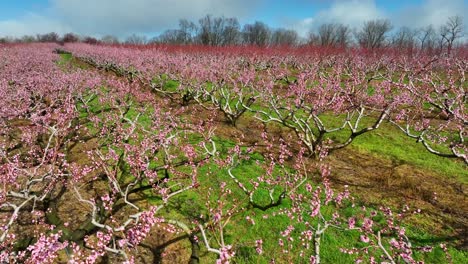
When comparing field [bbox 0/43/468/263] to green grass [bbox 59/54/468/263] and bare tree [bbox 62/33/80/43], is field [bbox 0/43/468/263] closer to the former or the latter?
green grass [bbox 59/54/468/263]

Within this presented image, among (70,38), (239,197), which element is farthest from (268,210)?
(70,38)

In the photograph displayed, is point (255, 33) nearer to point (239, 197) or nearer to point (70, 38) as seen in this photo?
point (70, 38)

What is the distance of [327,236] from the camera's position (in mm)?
7117

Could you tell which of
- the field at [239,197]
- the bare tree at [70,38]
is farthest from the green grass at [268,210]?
the bare tree at [70,38]

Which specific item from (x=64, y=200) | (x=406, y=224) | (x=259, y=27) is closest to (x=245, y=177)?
(x=406, y=224)

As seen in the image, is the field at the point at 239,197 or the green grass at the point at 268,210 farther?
the green grass at the point at 268,210

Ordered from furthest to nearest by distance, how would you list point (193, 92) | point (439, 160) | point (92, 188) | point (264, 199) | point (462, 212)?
1. point (193, 92)
2. point (439, 160)
3. point (92, 188)
4. point (264, 199)
5. point (462, 212)

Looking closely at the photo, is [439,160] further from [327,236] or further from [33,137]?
[33,137]

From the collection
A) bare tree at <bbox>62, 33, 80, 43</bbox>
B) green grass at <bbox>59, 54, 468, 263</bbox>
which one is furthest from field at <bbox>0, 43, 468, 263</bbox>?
bare tree at <bbox>62, 33, 80, 43</bbox>

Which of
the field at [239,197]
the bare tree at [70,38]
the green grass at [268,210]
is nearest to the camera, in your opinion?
the field at [239,197]

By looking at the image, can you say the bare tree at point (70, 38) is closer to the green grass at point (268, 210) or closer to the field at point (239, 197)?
the field at point (239, 197)

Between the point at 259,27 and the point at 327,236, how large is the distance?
119135 mm

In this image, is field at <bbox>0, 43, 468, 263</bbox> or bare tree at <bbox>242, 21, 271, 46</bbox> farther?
bare tree at <bbox>242, 21, 271, 46</bbox>

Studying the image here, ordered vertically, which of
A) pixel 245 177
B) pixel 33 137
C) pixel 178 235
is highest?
pixel 33 137
